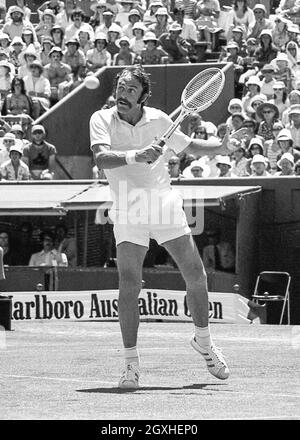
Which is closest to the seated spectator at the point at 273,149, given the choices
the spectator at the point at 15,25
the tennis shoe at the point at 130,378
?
the spectator at the point at 15,25

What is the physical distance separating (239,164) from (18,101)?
4.97 meters

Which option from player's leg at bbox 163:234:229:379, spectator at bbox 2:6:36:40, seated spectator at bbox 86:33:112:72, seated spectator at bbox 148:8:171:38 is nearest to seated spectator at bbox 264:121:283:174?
seated spectator at bbox 148:8:171:38

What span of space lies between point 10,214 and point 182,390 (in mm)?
11894

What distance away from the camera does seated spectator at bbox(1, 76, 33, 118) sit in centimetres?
2331

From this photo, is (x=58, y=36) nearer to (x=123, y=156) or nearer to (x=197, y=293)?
(x=197, y=293)

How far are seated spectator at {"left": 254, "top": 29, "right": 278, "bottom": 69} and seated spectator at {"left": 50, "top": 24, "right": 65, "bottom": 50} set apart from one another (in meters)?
4.36

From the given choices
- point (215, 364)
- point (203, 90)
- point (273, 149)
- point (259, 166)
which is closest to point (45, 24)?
point (273, 149)

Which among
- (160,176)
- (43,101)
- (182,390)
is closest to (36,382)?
(182,390)

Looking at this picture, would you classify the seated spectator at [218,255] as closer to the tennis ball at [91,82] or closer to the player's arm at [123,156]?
the tennis ball at [91,82]

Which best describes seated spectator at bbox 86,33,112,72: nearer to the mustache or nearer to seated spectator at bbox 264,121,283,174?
seated spectator at bbox 264,121,283,174

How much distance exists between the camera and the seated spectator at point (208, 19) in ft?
78.3

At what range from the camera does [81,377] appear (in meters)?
8.94

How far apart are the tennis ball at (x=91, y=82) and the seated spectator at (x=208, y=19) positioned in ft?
6.98
